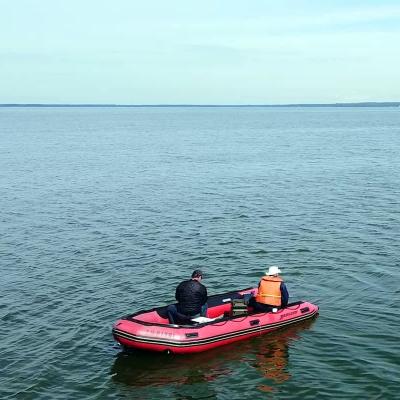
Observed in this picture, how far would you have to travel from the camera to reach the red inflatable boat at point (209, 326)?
15.5 m

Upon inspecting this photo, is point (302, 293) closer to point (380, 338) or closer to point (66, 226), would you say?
point (380, 338)

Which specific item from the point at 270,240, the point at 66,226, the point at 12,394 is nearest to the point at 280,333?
the point at 12,394

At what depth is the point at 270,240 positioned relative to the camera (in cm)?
→ 2691

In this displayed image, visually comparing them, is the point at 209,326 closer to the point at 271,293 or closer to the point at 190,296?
the point at 190,296

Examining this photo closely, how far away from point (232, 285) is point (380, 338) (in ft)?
19.8

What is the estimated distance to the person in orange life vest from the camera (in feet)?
57.2

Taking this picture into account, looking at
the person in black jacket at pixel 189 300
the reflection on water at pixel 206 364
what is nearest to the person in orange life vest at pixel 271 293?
the reflection on water at pixel 206 364

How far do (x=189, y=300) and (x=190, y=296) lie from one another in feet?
0.42

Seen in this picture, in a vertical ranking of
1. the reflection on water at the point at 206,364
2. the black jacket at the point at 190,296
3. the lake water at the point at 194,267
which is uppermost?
the black jacket at the point at 190,296

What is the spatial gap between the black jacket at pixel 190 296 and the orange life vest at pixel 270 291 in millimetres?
2099

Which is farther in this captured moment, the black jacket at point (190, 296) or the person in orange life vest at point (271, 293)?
the person in orange life vest at point (271, 293)

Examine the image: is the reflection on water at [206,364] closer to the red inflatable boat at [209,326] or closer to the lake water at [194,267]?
the lake water at [194,267]

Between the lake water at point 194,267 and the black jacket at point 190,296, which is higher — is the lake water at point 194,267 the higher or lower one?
the lower one

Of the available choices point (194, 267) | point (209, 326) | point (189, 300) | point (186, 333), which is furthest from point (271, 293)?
point (194, 267)
